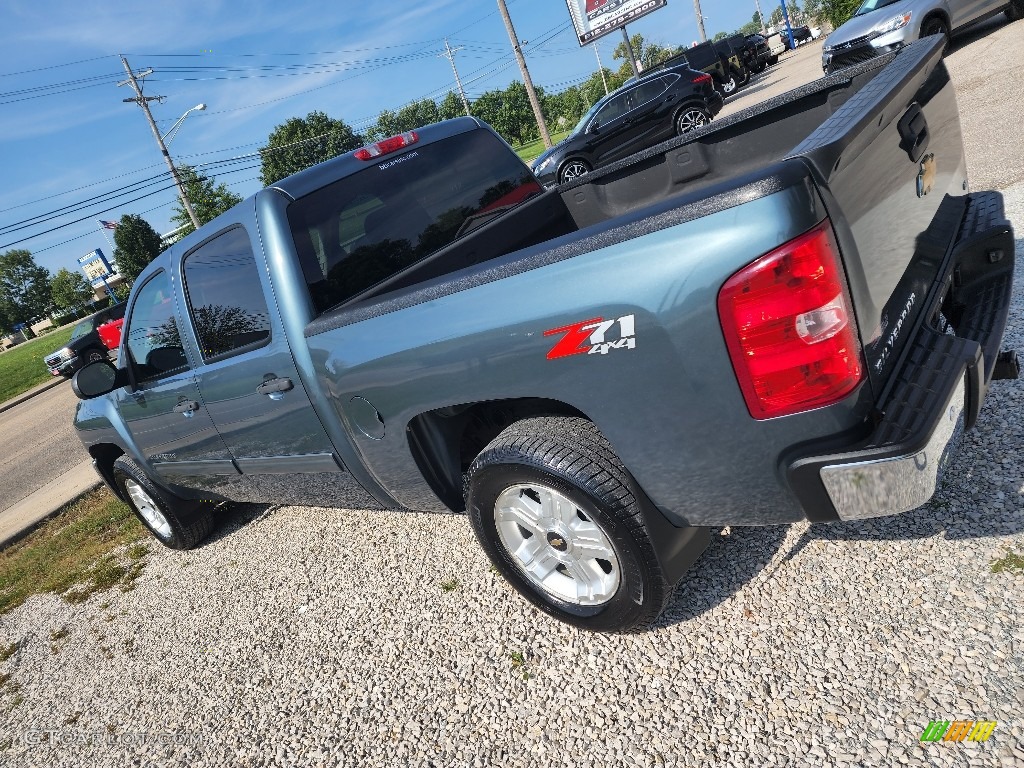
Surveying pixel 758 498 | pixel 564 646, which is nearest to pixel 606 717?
pixel 564 646

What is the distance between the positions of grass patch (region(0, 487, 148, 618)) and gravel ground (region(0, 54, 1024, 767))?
40.2 inches

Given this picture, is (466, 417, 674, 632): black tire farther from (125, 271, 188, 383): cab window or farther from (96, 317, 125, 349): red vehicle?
(96, 317, 125, 349): red vehicle

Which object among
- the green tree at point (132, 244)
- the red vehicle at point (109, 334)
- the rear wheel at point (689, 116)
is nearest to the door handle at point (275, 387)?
the rear wheel at point (689, 116)


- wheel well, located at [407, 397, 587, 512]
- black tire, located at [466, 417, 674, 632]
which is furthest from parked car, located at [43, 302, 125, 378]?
black tire, located at [466, 417, 674, 632]

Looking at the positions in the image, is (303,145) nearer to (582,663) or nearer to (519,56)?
(519,56)

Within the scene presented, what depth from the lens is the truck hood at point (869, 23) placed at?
11.8 m

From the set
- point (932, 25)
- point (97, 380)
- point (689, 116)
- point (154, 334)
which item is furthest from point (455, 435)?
point (689, 116)

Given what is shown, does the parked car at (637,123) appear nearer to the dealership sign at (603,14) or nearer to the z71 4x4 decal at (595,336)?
the z71 4x4 decal at (595,336)

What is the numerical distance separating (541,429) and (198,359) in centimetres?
214

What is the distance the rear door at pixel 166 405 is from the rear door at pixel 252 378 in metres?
0.19

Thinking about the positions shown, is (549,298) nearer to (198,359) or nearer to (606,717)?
(606,717)

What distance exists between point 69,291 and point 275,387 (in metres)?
105

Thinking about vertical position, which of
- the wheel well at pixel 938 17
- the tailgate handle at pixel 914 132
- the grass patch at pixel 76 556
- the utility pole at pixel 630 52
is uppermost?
the utility pole at pixel 630 52

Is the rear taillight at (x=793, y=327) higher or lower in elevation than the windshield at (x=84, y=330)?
lower
